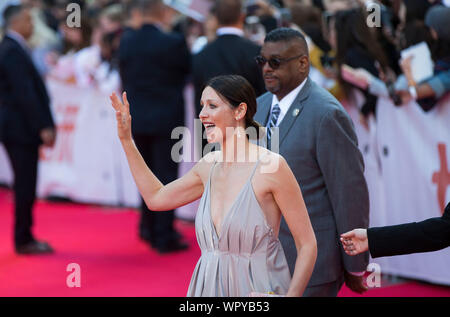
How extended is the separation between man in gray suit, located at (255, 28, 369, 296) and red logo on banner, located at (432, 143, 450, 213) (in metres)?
1.79

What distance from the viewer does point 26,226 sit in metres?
6.69

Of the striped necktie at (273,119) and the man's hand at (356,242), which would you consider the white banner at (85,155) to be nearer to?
the striped necktie at (273,119)

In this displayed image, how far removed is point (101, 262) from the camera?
638cm

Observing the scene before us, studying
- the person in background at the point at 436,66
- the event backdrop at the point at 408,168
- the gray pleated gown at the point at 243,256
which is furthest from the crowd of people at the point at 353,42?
the gray pleated gown at the point at 243,256

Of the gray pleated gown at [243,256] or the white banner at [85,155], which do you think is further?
the white banner at [85,155]

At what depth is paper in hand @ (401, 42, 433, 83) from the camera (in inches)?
197

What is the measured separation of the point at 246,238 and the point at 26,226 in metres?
4.60

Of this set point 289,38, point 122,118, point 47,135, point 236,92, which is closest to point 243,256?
point 236,92

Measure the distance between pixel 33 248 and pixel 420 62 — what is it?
13.0 ft

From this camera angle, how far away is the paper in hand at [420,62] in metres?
5.00

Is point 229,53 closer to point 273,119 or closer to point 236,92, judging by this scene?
point 273,119

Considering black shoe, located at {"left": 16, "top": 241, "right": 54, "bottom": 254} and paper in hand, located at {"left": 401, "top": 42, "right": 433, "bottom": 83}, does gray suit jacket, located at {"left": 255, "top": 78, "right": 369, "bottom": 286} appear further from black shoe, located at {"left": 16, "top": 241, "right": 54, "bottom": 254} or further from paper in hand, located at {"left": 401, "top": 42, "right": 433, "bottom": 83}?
black shoe, located at {"left": 16, "top": 241, "right": 54, "bottom": 254}

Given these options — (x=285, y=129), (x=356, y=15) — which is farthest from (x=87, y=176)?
(x=285, y=129)
